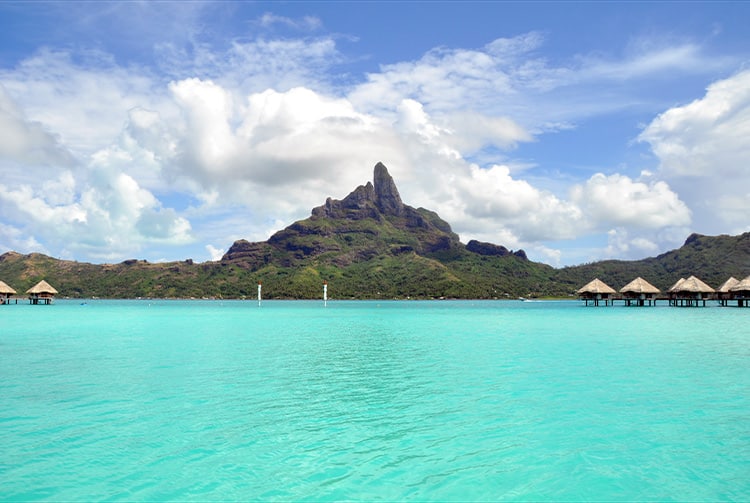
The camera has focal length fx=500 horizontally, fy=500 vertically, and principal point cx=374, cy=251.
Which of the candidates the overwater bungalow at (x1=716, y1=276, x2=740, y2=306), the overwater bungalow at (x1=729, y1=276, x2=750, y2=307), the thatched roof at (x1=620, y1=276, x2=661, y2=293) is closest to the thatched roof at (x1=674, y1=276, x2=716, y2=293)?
the overwater bungalow at (x1=716, y1=276, x2=740, y2=306)

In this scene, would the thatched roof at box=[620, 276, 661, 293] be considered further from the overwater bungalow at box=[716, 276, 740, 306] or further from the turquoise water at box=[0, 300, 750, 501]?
the turquoise water at box=[0, 300, 750, 501]

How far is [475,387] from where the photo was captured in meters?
19.2

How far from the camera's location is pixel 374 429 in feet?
43.4

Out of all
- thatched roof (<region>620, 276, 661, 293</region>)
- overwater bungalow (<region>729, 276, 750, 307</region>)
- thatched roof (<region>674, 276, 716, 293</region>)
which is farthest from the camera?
thatched roof (<region>620, 276, 661, 293</region>)

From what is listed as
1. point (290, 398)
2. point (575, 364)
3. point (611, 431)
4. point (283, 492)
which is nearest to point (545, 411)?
point (611, 431)

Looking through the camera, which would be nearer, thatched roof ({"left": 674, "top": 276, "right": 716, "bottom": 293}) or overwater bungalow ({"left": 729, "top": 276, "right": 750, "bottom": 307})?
overwater bungalow ({"left": 729, "top": 276, "right": 750, "bottom": 307})

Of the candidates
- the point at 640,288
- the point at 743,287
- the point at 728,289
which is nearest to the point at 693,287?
the point at 728,289

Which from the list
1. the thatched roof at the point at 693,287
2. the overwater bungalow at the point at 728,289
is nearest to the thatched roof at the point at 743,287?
the overwater bungalow at the point at 728,289

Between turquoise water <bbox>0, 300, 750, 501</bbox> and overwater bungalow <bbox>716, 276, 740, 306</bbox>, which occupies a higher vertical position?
overwater bungalow <bbox>716, 276, 740, 306</bbox>

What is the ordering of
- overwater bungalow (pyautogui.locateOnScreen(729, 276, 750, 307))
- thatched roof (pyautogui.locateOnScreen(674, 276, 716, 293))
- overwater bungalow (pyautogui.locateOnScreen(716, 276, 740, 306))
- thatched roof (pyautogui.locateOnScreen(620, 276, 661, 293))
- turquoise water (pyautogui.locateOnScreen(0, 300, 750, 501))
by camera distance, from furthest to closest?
thatched roof (pyautogui.locateOnScreen(620, 276, 661, 293)) → thatched roof (pyautogui.locateOnScreen(674, 276, 716, 293)) → overwater bungalow (pyautogui.locateOnScreen(716, 276, 740, 306)) → overwater bungalow (pyautogui.locateOnScreen(729, 276, 750, 307)) → turquoise water (pyautogui.locateOnScreen(0, 300, 750, 501))

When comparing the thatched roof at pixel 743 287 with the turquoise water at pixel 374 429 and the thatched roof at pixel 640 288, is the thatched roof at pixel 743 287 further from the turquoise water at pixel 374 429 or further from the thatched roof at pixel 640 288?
the turquoise water at pixel 374 429

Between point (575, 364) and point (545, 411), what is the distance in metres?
11.4

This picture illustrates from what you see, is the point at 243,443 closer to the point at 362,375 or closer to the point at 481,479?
the point at 481,479

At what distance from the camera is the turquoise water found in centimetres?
954
